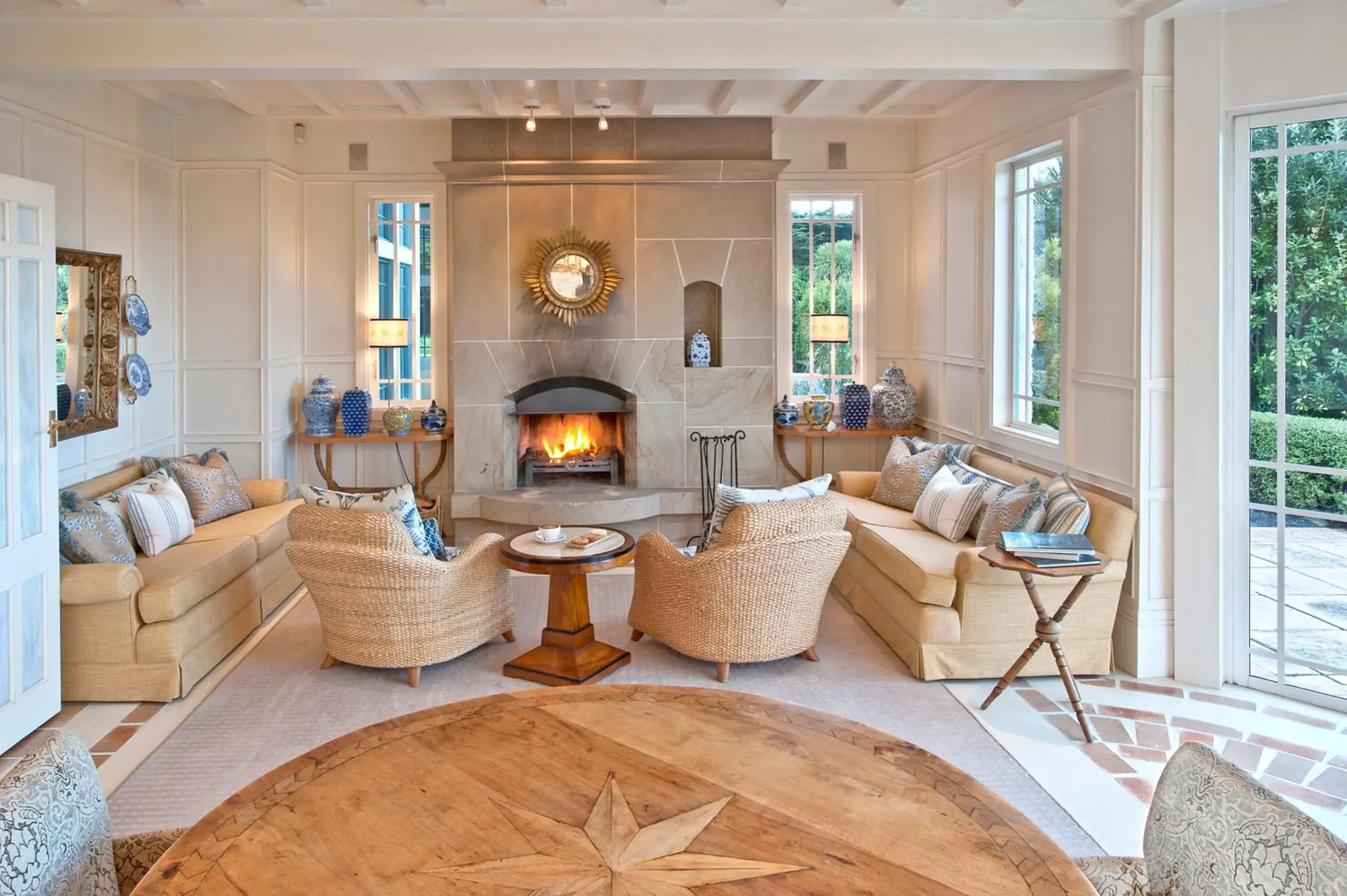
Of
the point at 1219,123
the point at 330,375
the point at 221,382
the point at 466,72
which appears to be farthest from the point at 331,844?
the point at 330,375

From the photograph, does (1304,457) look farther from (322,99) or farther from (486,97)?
(322,99)

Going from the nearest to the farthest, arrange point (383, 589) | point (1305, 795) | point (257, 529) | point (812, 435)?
point (1305, 795) → point (383, 589) → point (257, 529) → point (812, 435)

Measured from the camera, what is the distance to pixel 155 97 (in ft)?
20.0

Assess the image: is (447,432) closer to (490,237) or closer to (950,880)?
(490,237)

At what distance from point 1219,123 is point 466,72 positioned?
330 centimetres

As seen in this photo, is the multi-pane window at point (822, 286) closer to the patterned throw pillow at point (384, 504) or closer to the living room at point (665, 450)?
the living room at point (665, 450)

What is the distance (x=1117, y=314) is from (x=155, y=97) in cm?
552

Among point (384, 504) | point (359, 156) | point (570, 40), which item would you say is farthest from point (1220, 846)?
point (359, 156)

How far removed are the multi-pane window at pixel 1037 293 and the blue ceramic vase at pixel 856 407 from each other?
5.19 ft

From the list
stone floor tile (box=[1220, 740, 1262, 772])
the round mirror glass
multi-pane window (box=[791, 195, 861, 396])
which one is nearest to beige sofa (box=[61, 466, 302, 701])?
the round mirror glass

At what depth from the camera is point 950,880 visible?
154 cm

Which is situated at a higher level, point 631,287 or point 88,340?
point 631,287

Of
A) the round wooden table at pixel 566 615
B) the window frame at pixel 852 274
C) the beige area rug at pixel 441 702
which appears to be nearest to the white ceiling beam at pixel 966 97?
the window frame at pixel 852 274

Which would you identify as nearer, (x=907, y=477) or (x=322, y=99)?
Result: (x=907, y=477)
